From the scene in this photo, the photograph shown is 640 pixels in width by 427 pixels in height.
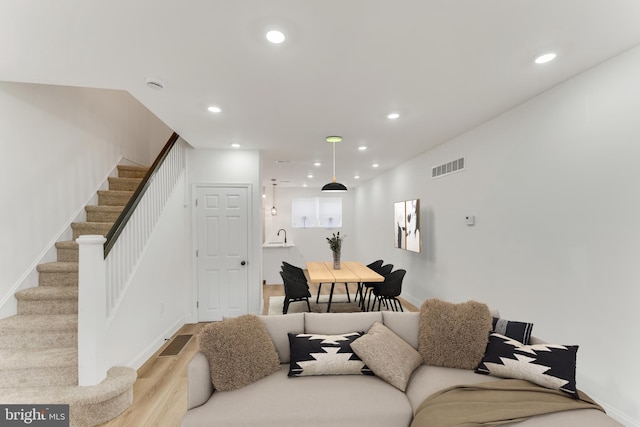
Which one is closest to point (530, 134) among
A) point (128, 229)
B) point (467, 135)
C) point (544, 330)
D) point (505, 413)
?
point (467, 135)

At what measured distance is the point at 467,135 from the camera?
13.1ft

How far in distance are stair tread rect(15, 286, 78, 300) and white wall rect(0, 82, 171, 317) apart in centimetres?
10

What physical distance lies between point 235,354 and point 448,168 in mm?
3806

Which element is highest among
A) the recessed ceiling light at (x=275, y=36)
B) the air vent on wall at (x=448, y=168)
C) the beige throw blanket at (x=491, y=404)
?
the recessed ceiling light at (x=275, y=36)

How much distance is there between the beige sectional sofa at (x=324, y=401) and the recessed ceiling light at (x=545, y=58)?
2.27 m

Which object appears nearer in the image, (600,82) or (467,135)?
(600,82)

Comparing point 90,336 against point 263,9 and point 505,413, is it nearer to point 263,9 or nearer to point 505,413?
point 263,9

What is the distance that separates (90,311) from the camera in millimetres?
2490

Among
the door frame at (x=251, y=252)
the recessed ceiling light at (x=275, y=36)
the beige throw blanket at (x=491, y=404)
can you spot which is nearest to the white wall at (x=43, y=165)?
the door frame at (x=251, y=252)

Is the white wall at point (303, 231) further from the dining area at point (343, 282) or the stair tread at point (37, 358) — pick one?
the stair tread at point (37, 358)

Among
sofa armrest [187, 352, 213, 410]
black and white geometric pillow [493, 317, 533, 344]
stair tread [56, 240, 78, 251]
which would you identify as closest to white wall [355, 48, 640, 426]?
black and white geometric pillow [493, 317, 533, 344]

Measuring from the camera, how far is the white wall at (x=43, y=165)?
9.34 feet

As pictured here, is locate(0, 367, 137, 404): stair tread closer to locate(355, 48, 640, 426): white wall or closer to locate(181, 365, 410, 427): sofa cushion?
locate(181, 365, 410, 427): sofa cushion

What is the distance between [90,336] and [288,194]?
764 cm
